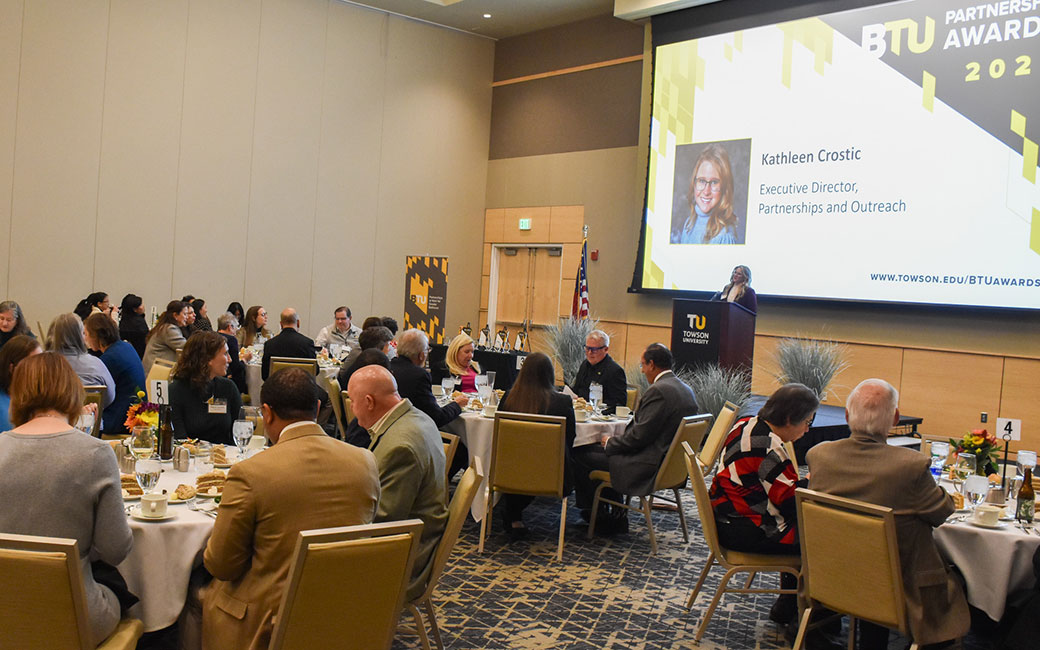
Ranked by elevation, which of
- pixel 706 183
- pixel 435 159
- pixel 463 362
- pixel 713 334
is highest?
pixel 435 159

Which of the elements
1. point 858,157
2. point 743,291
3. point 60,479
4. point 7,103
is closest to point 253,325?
point 7,103

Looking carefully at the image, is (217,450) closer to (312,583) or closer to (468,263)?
(312,583)

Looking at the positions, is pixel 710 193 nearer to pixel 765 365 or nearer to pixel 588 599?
pixel 765 365

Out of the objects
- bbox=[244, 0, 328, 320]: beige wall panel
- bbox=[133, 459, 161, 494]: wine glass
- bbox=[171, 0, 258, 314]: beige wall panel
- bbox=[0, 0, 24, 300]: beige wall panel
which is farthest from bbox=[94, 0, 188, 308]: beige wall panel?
bbox=[133, 459, 161, 494]: wine glass

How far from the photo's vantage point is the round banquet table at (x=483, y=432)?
5.91m

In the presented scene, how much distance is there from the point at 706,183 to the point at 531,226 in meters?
4.03

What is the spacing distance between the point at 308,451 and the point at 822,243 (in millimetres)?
9162

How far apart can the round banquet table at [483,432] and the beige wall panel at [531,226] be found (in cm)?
900

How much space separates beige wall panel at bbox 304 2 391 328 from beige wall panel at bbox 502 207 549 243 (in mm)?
2467

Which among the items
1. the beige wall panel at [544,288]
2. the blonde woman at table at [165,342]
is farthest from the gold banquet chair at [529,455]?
the beige wall panel at [544,288]

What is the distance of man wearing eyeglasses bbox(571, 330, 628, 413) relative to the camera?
704cm

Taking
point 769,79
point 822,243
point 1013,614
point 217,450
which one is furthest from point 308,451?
point 769,79

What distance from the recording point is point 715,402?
9.01 meters

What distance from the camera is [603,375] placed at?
7141mm
